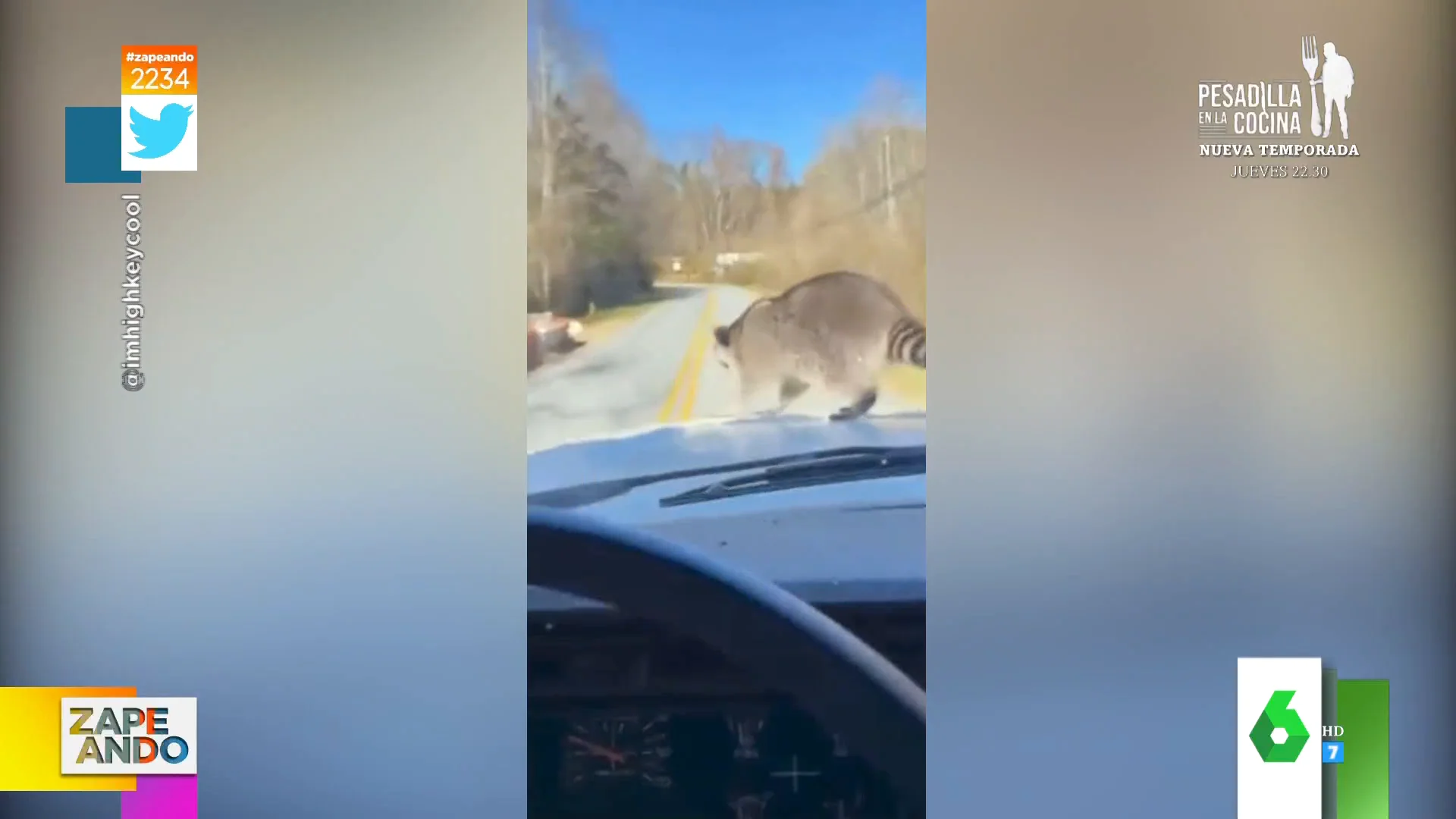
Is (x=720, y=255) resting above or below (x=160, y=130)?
below

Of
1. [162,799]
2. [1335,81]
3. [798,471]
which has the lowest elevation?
[162,799]

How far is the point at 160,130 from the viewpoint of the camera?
5.40 feet

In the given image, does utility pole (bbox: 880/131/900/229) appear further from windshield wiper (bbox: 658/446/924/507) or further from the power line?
windshield wiper (bbox: 658/446/924/507)

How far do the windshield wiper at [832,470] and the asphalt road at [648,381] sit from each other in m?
0.07

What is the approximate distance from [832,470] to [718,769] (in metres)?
0.56

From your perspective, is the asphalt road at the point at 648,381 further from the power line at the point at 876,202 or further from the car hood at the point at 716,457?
the power line at the point at 876,202

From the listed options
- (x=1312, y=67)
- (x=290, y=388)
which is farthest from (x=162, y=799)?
(x=1312, y=67)

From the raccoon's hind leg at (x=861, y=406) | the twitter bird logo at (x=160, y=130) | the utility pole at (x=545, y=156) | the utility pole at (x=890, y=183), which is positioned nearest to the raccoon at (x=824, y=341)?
the raccoon's hind leg at (x=861, y=406)

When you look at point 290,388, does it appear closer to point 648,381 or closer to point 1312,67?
point 648,381

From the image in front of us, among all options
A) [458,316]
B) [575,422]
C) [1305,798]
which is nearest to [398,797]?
[575,422]

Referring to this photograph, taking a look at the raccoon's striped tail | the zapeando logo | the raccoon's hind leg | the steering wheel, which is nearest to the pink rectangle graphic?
the steering wheel

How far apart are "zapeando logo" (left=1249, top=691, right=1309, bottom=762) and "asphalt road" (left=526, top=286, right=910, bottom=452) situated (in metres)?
0.83

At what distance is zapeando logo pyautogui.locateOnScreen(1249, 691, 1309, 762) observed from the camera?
1.68 metres

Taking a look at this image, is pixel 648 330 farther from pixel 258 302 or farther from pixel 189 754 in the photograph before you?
pixel 189 754
